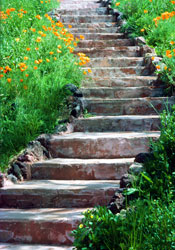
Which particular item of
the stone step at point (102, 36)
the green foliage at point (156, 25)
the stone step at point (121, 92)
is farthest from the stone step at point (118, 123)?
the stone step at point (102, 36)

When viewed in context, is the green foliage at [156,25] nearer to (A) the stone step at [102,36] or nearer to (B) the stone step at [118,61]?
(A) the stone step at [102,36]

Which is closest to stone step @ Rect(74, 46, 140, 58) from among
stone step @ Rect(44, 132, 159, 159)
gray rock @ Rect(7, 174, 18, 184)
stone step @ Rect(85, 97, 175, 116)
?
stone step @ Rect(85, 97, 175, 116)

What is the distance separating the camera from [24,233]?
3336 millimetres

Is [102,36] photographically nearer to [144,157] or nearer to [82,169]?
[82,169]

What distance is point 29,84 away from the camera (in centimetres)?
504

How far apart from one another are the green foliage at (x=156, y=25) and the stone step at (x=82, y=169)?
78.7 inches

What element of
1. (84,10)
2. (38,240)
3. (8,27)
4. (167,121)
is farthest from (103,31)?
(38,240)

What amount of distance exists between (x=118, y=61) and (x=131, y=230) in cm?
457

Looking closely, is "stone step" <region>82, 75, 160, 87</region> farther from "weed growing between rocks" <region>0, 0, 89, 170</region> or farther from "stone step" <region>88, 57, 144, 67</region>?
"stone step" <region>88, 57, 144, 67</region>

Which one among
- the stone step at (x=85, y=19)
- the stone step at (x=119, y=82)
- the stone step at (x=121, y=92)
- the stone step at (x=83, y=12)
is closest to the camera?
the stone step at (x=121, y=92)

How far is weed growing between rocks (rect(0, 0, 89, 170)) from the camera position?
14.4ft

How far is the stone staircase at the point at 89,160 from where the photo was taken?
3.34m

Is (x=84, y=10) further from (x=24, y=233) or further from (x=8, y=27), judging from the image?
(x=24, y=233)

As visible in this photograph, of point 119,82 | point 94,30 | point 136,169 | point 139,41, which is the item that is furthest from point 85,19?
point 136,169
